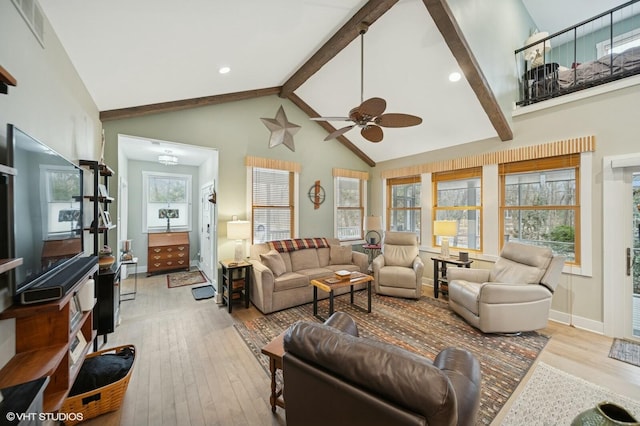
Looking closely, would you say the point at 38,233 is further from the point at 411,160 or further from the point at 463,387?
the point at 411,160

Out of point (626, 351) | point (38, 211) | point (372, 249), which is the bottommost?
point (626, 351)

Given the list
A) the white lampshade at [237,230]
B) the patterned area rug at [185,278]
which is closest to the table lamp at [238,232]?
the white lampshade at [237,230]

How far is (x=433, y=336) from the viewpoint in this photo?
287 centimetres

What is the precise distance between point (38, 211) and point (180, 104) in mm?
2602

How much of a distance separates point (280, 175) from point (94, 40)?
9.95 feet

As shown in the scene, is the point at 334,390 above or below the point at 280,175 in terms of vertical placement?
below

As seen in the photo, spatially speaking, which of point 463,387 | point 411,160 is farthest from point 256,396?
point 411,160

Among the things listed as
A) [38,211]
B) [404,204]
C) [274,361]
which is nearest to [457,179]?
[404,204]

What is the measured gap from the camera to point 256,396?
1.98 m

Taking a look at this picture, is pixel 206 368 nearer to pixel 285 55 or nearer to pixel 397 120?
pixel 397 120

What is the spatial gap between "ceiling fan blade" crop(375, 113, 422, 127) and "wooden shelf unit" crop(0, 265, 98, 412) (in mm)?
2779

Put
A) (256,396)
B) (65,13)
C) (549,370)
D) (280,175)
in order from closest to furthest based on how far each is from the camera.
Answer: (65,13)
(256,396)
(549,370)
(280,175)

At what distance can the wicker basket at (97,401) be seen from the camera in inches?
65.0

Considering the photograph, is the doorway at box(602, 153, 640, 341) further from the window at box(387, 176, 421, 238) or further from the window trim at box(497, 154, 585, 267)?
the window at box(387, 176, 421, 238)
